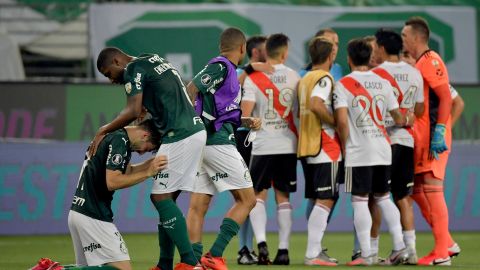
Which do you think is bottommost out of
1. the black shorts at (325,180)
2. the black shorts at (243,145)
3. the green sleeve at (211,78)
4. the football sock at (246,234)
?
the football sock at (246,234)

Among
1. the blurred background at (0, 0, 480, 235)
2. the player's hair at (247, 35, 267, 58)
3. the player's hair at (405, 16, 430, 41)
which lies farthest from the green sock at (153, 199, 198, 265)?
the blurred background at (0, 0, 480, 235)

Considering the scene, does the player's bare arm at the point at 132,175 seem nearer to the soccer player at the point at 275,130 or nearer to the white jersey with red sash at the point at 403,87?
the soccer player at the point at 275,130

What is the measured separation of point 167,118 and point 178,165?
38cm

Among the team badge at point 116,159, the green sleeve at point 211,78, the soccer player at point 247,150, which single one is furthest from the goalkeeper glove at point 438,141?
the team badge at point 116,159

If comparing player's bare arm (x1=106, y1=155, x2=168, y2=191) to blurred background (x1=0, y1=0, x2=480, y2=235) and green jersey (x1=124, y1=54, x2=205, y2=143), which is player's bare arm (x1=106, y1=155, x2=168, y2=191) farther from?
blurred background (x1=0, y1=0, x2=480, y2=235)

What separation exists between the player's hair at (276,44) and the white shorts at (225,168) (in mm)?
2010

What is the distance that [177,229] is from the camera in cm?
840

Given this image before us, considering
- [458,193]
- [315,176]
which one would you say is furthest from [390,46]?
[458,193]

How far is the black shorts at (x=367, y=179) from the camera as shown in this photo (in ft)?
35.2

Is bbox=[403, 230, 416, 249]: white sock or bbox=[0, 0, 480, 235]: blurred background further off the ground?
bbox=[0, 0, 480, 235]: blurred background

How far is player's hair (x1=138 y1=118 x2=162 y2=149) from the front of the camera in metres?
8.56

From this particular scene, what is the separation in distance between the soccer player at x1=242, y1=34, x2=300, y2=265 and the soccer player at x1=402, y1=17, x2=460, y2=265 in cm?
128

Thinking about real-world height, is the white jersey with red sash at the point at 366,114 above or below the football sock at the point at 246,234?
above

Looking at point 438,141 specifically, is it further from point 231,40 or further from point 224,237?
point 224,237
